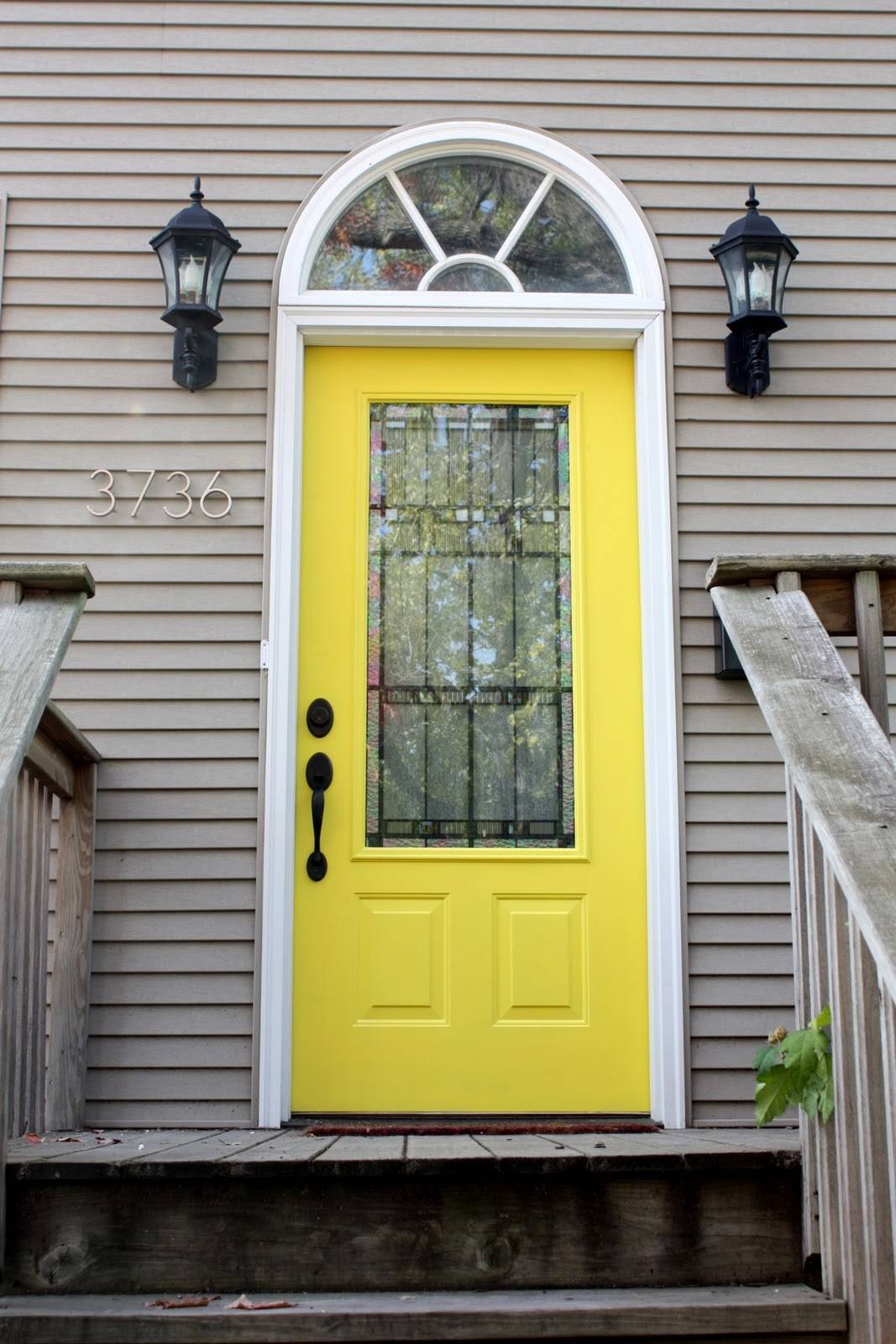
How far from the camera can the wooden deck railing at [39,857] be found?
6.60 feet

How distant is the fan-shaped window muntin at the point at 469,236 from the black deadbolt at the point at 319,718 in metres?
1.14

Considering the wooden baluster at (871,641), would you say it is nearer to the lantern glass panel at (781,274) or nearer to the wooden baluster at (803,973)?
the wooden baluster at (803,973)

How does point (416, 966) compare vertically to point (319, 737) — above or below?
below

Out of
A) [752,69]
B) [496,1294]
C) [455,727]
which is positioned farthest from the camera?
[752,69]

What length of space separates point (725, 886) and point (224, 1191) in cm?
163

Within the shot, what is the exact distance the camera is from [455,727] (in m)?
3.38

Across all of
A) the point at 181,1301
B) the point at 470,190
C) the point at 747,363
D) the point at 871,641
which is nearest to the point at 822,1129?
the point at 871,641

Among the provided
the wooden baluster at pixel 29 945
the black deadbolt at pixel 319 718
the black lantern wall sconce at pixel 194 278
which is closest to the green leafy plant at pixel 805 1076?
the wooden baluster at pixel 29 945

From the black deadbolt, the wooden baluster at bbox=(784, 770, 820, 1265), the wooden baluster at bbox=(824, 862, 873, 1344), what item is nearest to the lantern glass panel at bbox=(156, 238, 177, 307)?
the black deadbolt

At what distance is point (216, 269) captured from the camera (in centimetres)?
334

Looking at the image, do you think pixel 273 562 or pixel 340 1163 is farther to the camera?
pixel 273 562

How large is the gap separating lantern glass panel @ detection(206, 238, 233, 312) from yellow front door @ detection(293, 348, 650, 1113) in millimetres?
318

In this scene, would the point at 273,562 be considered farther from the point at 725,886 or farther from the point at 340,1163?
the point at 340,1163

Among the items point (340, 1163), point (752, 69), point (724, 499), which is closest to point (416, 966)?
point (340, 1163)
